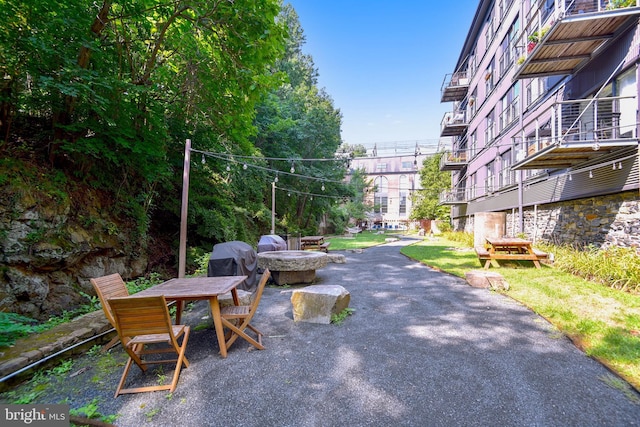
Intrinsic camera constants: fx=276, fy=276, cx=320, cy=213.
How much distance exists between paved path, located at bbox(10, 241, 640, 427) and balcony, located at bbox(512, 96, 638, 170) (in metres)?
4.51

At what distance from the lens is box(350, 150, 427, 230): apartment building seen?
46656mm

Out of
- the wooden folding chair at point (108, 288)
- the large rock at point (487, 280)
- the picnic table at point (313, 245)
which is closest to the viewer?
the wooden folding chair at point (108, 288)

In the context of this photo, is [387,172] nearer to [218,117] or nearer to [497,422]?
[218,117]

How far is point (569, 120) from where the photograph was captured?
26.3 feet

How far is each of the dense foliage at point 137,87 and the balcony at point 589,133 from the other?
6.59 metres

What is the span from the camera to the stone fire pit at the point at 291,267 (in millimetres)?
6477

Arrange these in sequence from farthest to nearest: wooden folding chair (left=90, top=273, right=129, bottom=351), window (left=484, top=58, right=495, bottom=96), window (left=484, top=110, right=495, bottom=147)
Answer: window (left=484, top=58, right=495, bottom=96), window (left=484, top=110, right=495, bottom=147), wooden folding chair (left=90, top=273, right=129, bottom=351)

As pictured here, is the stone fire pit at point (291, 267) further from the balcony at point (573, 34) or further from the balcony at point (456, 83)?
the balcony at point (456, 83)

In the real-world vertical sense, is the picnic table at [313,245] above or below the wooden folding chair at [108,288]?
below

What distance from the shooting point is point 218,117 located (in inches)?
273

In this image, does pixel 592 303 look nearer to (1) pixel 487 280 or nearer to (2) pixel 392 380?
(1) pixel 487 280

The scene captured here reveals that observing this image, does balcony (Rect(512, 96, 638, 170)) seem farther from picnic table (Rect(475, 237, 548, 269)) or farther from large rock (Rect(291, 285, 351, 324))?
large rock (Rect(291, 285, 351, 324))

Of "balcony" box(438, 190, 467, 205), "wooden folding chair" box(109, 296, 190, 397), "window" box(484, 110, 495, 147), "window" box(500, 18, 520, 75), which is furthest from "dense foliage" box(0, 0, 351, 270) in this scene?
"balcony" box(438, 190, 467, 205)

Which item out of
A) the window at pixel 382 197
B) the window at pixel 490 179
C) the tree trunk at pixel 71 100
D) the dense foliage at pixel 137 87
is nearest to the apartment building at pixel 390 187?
the window at pixel 382 197
